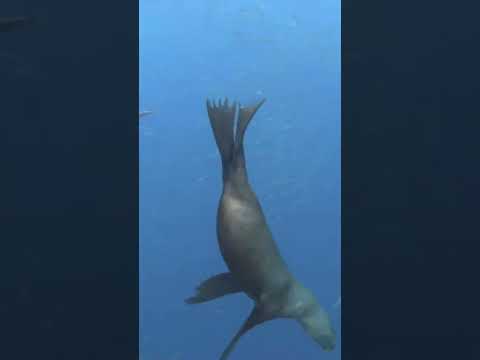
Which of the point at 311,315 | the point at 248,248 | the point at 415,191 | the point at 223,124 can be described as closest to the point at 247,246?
the point at 248,248

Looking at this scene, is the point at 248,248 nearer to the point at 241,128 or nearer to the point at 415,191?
the point at 241,128

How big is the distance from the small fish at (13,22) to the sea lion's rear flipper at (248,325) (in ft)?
4.01

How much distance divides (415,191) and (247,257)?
603mm

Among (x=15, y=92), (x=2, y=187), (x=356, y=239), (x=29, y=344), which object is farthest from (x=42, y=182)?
(x=356, y=239)

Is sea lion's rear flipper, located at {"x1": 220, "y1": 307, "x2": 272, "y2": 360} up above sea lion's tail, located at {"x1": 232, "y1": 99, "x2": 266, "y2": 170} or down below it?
below

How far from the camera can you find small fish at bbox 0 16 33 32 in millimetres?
2430

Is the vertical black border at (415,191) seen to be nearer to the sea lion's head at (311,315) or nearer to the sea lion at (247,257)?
the sea lion's head at (311,315)

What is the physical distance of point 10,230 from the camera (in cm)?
243

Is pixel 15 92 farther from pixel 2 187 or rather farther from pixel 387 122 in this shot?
pixel 387 122

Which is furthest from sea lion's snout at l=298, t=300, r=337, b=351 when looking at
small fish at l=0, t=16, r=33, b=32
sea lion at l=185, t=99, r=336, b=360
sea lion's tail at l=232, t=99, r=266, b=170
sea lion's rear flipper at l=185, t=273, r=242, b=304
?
small fish at l=0, t=16, r=33, b=32

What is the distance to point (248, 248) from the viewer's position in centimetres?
254

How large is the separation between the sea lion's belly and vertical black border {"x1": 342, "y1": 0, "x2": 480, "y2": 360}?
25 cm

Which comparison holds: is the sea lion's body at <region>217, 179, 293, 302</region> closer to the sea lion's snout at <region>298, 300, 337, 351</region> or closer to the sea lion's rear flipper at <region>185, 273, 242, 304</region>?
the sea lion's rear flipper at <region>185, 273, 242, 304</region>

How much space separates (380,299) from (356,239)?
8.3 inches
